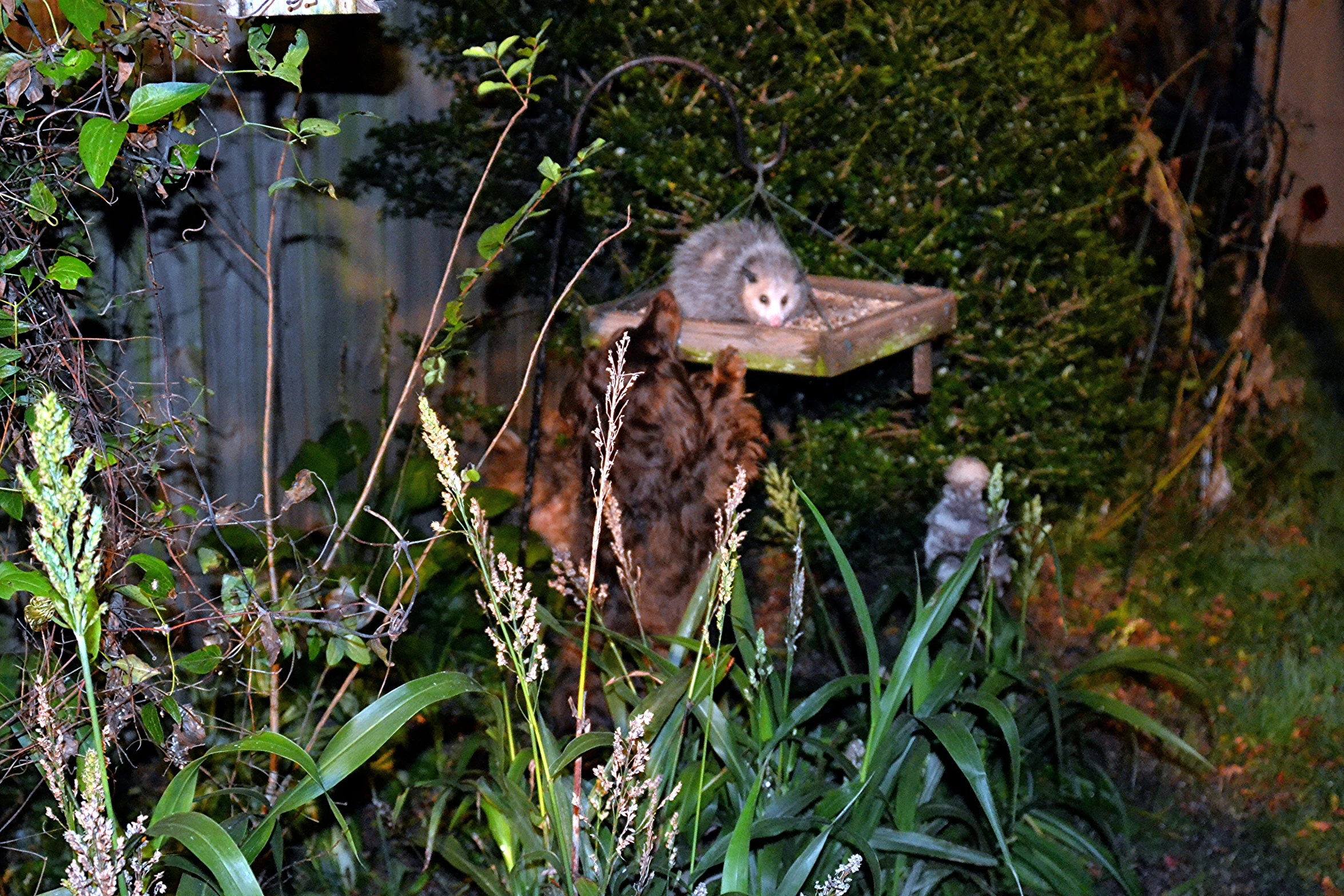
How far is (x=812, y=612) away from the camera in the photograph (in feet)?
12.7

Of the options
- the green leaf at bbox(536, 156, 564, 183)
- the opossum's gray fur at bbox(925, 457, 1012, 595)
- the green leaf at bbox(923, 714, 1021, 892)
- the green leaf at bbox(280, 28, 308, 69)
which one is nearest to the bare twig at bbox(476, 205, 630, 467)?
the green leaf at bbox(536, 156, 564, 183)

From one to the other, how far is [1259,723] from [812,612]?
1458 mm

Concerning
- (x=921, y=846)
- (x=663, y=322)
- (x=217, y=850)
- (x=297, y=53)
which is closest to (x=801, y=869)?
(x=921, y=846)

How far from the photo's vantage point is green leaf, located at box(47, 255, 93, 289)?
1689 millimetres

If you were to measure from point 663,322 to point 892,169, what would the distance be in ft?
4.87

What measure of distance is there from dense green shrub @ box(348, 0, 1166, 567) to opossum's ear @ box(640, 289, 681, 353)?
1.17m

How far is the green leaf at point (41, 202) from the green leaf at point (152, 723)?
2.51 ft

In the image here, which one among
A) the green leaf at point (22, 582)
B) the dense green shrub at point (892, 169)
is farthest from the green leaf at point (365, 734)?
the dense green shrub at point (892, 169)

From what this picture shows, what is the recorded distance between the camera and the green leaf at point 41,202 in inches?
70.9

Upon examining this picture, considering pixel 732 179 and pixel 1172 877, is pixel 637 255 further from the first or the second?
pixel 1172 877

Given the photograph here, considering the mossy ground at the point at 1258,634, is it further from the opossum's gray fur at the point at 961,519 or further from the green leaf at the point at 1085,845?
the opossum's gray fur at the point at 961,519

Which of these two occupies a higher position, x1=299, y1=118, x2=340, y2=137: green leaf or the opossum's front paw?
x1=299, y1=118, x2=340, y2=137: green leaf

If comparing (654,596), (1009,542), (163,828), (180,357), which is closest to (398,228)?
(180,357)

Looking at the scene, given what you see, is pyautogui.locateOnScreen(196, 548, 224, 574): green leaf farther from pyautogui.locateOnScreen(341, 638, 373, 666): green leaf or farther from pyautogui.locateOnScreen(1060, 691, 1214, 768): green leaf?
pyautogui.locateOnScreen(1060, 691, 1214, 768): green leaf
